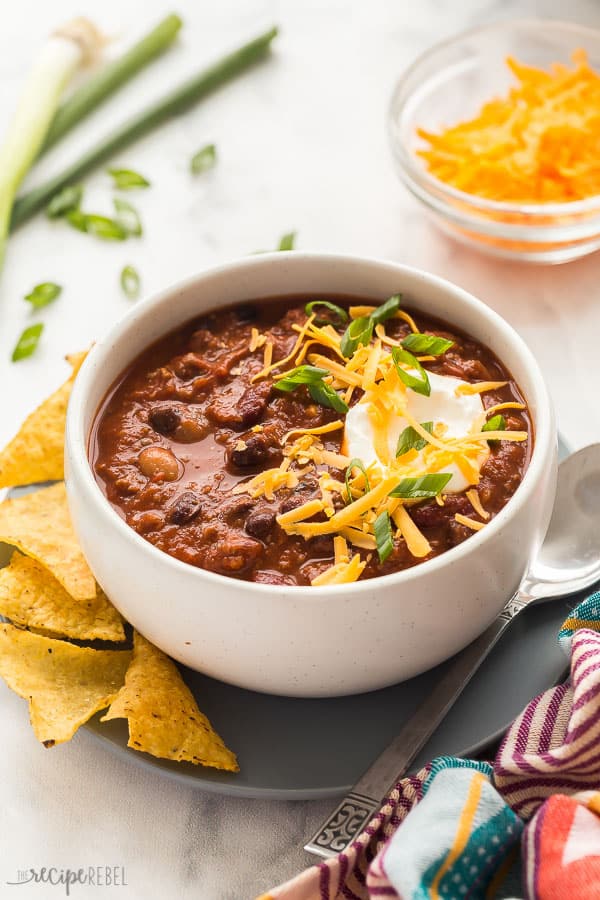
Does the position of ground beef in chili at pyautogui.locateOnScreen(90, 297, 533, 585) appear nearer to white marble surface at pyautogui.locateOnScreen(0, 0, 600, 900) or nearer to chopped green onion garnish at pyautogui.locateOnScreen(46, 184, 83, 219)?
white marble surface at pyautogui.locateOnScreen(0, 0, 600, 900)

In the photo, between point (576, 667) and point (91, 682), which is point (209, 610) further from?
point (576, 667)

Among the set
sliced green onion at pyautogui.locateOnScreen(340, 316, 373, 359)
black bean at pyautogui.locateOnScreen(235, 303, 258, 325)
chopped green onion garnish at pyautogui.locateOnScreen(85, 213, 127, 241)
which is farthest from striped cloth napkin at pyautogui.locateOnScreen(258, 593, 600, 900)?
chopped green onion garnish at pyautogui.locateOnScreen(85, 213, 127, 241)

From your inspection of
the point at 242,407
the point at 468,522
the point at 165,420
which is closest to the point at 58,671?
the point at 165,420

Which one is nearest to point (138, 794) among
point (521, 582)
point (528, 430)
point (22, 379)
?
point (521, 582)

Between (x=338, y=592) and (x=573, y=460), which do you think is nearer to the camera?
(x=338, y=592)

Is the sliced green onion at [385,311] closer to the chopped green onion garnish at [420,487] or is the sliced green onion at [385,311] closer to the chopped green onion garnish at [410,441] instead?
the chopped green onion garnish at [410,441]

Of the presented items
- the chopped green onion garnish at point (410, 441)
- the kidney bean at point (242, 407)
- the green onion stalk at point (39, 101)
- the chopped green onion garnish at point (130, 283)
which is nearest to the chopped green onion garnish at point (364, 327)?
the kidney bean at point (242, 407)
